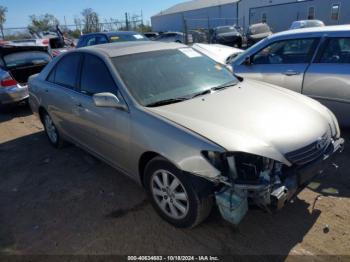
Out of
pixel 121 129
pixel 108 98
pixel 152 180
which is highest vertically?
pixel 108 98

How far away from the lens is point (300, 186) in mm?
2588

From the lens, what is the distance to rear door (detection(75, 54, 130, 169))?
3143 millimetres

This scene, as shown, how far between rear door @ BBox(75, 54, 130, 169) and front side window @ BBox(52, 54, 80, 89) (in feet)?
0.75

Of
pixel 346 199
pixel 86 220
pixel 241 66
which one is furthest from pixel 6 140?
pixel 346 199

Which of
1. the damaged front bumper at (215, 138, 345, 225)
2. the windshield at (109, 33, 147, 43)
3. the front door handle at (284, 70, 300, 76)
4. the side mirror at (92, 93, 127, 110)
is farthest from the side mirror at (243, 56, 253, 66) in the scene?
the windshield at (109, 33, 147, 43)

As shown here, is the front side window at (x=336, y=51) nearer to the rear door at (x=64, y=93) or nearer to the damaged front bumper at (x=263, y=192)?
the damaged front bumper at (x=263, y=192)

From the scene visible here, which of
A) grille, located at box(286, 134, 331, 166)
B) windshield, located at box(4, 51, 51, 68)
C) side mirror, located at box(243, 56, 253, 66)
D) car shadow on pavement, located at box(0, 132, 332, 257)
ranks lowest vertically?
car shadow on pavement, located at box(0, 132, 332, 257)

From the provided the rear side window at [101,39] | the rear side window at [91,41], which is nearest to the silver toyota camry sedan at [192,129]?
the rear side window at [101,39]

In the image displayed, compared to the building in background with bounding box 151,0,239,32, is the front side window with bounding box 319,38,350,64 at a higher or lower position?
lower

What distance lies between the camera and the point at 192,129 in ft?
8.36

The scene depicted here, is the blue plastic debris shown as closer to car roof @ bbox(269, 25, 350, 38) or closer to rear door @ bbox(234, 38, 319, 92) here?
rear door @ bbox(234, 38, 319, 92)

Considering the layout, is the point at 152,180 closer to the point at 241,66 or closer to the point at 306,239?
the point at 306,239

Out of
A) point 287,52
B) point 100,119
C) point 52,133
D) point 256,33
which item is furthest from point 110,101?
point 256,33

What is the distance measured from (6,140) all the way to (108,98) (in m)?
3.71
